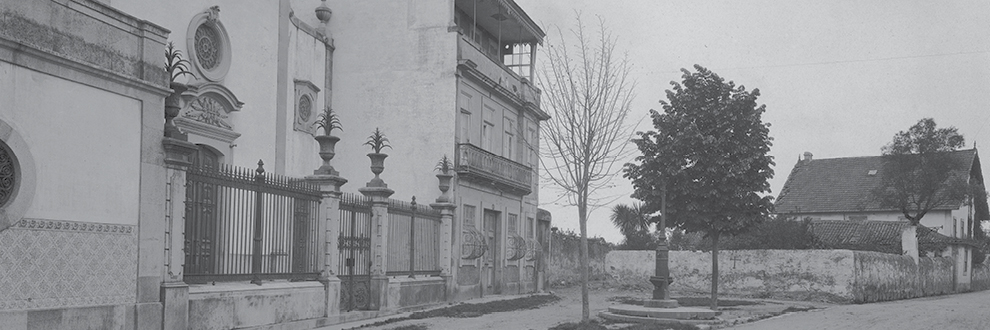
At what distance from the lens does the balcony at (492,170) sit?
24.7 metres

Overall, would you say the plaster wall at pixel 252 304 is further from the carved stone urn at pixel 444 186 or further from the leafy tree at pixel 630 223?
the leafy tree at pixel 630 223

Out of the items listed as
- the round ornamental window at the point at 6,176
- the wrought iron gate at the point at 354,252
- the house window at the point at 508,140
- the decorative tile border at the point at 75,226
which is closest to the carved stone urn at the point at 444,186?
the wrought iron gate at the point at 354,252

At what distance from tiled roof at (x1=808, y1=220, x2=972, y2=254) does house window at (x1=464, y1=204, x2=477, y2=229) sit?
16729 millimetres

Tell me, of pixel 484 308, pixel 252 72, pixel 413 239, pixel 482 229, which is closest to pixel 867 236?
pixel 482 229

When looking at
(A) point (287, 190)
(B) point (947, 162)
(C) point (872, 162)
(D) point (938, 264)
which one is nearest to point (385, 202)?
Answer: (A) point (287, 190)

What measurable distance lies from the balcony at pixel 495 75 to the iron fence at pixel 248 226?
9.90 meters

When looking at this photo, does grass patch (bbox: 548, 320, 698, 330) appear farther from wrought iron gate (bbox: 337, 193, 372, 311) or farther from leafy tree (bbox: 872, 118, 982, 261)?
leafy tree (bbox: 872, 118, 982, 261)

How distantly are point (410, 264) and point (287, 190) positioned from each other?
223 inches

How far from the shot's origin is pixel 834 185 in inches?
2168

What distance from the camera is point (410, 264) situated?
20203mm

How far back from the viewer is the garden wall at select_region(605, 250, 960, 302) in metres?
28.4

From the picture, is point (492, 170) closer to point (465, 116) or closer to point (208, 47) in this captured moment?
point (465, 116)

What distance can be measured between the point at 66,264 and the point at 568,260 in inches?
1250

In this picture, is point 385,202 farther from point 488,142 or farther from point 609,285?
A: point 609,285
